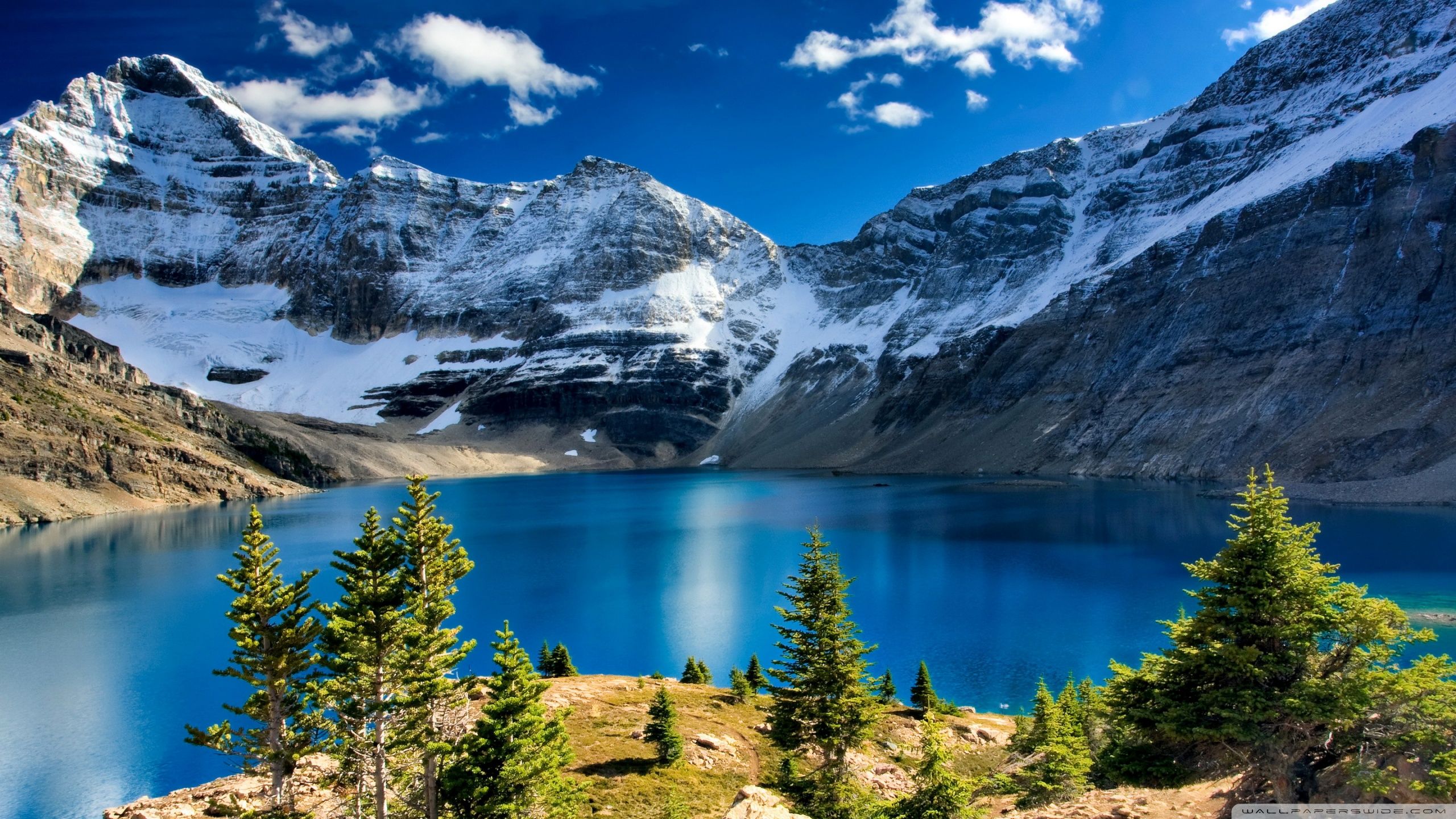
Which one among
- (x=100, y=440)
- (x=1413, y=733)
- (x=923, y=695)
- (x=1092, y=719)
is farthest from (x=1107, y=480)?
(x=100, y=440)

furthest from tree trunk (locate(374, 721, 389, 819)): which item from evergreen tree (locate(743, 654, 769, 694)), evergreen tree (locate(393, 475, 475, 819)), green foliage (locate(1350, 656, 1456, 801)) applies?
evergreen tree (locate(743, 654, 769, 694))

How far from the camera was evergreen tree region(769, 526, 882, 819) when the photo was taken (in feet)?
66.3

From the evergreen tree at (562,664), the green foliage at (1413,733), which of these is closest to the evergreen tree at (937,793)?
the green foliage at (1413,733)

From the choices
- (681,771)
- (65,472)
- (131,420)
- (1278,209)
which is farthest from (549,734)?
(1278,209)

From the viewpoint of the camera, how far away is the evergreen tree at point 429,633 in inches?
635

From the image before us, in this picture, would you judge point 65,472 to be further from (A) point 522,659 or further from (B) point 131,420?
(A) point 522,659

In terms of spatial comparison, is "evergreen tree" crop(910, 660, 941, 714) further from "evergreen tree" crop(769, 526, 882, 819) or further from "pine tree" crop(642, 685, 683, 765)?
"pine tree" crop(642, 685, 683, 765)

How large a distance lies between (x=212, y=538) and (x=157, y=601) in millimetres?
33790

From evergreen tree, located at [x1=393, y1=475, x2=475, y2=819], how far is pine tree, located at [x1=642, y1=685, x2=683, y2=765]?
7.04 m

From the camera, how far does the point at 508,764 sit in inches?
612

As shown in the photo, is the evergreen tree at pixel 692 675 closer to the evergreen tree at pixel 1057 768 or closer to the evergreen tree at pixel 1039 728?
the evergreen tree at pixel 1039 728

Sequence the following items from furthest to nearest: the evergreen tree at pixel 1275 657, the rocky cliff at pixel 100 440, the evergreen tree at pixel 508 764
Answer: the rocky cliff at pixel 100 440 < the evergreen tree at pixel 508 764 < the evergreen tree at pixel 1275 657

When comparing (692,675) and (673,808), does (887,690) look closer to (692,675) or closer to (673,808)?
(692,675)

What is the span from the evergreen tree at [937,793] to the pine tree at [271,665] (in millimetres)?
11976
